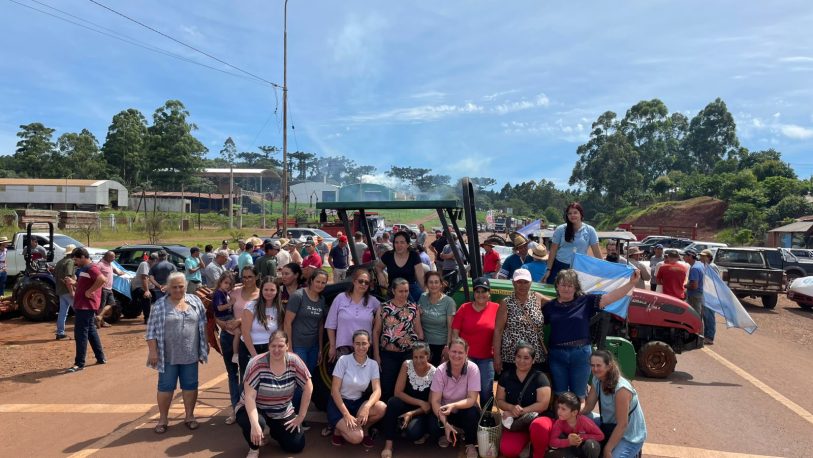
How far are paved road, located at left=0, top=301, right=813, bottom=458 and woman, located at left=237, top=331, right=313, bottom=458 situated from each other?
21cm

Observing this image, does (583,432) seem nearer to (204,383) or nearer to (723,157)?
(204,383)

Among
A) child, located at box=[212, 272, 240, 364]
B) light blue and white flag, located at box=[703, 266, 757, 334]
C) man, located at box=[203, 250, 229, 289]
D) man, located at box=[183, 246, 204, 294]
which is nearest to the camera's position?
child, located at box=[212, 272, 240, 364]

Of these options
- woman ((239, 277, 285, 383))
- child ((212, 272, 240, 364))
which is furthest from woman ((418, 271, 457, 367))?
child ((212, 272, 240, 364))

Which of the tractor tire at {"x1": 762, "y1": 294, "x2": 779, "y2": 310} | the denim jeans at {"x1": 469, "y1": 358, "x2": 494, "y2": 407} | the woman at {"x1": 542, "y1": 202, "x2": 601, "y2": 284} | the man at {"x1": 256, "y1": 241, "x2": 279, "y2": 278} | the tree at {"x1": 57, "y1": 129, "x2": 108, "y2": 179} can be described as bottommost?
the tractor tire at {"x1": 762, "y1": 294, "x2": 779, "y2": 310}

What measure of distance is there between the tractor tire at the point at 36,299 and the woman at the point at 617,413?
36.0ft

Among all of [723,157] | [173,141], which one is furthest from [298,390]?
[723,157]

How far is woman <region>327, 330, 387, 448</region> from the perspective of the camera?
4973mm

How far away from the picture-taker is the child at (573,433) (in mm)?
4340

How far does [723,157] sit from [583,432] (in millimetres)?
79242

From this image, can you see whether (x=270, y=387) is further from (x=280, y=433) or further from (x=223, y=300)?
(x=223, y=300)

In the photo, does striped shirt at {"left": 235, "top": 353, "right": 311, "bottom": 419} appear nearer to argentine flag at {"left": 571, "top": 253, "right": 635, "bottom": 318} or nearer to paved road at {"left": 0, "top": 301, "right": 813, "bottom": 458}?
paved road at {"left": 0, "top": 301, "right": 813, "bottom": 458}

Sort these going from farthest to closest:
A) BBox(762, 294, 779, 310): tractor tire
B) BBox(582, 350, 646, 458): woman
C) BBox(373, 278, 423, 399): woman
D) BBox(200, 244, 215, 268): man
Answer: BBox(762, 294, 779, 310): tractor tire → BBox(200, 244, 215, 268): man → BBox(373, 278, 423, 399): woman → BBox(582, 350, 646, 458): woman

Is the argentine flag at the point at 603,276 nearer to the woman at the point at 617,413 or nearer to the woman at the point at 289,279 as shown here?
the woman at the point at 617,413

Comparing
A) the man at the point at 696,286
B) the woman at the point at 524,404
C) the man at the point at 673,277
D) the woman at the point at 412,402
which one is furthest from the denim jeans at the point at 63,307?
the man at the point at 696,286
